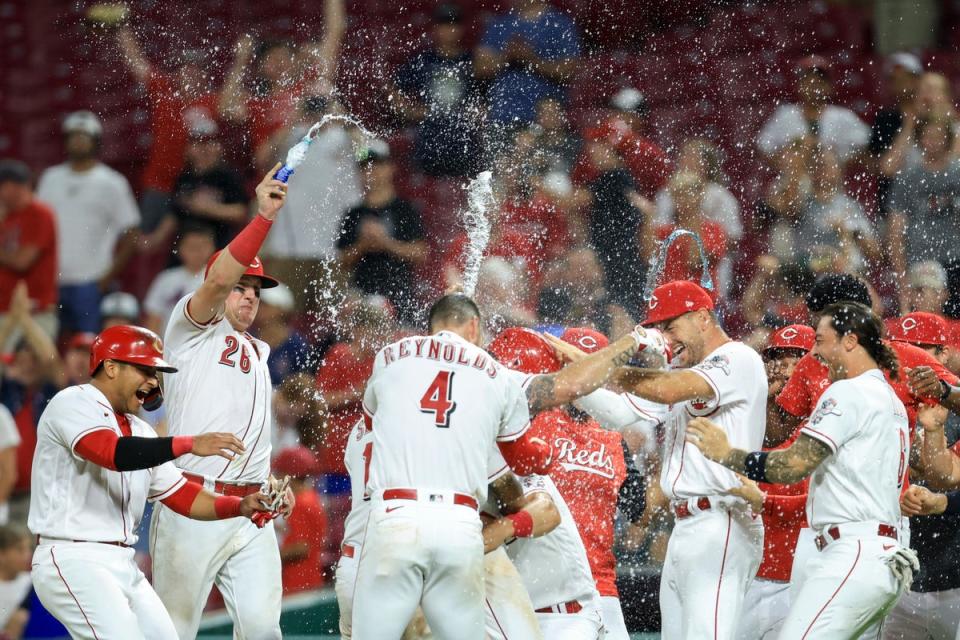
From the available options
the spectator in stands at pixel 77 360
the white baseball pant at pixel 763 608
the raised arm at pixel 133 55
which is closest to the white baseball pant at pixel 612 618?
the white baseball pant at pixel 763 608

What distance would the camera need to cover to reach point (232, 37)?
12000mm

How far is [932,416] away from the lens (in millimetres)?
6414

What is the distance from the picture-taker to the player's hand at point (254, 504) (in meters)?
5.71

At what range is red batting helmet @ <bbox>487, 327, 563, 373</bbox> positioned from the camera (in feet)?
21.4

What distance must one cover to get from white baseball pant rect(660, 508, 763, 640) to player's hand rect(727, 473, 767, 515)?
0.06 metres

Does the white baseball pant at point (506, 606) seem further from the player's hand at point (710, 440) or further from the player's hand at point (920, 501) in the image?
the player's hand at point (920, 501)

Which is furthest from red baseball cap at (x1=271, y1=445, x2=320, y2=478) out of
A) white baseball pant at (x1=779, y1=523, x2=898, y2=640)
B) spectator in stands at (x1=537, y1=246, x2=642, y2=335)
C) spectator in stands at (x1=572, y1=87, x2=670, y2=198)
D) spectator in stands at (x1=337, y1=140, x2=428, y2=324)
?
white baseball pant at (x1=779, y1=523, x2=898, y2=640)

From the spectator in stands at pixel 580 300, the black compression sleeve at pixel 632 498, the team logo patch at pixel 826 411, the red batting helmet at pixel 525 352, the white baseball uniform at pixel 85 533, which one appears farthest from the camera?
the spectator in stands at pixel 580 300

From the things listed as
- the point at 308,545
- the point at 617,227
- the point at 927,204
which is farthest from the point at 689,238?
the point at 308,545

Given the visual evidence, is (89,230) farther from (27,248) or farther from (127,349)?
(127,349)

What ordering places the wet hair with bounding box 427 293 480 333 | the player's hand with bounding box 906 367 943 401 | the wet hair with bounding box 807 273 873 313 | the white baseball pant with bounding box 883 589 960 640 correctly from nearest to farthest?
the wet hair with bounding box 427 293 480 333, the player's hand with bounding box 906 367 943 401, the white baseball pant with bounding box 883 589 960 640, the wet hair with bounding box 807 273 873 313

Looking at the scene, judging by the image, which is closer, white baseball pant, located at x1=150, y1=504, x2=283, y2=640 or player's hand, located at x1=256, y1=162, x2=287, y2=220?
player's hand, located at x1=256, y1=162, x2=287, y2=220

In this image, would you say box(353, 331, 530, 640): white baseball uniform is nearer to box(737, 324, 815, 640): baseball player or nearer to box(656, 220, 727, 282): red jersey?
box(737, 324, 815, 640): baseball player

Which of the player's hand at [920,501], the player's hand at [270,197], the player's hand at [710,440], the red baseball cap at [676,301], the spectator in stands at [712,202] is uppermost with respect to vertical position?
the spectator in stands at [712,202]
